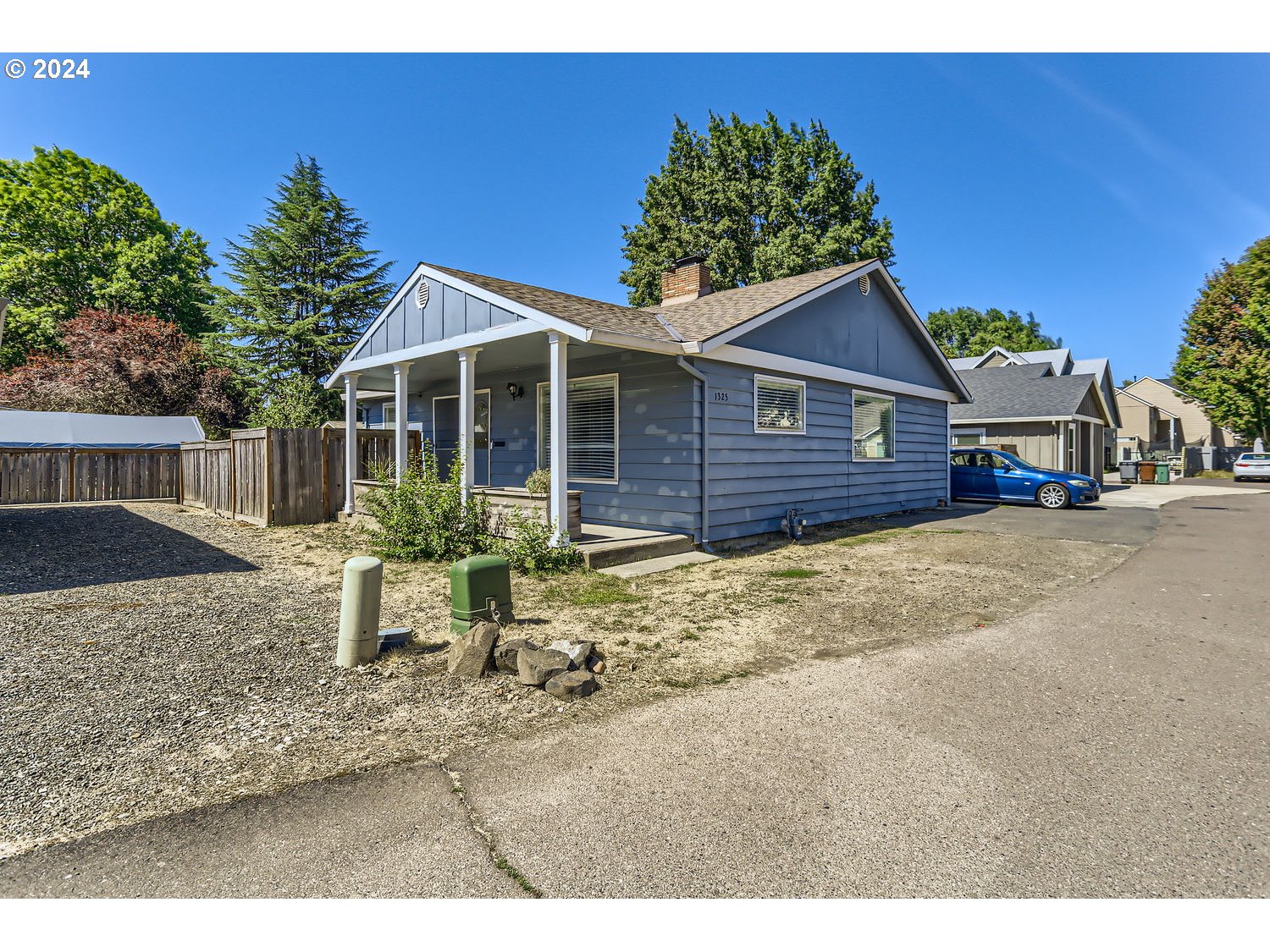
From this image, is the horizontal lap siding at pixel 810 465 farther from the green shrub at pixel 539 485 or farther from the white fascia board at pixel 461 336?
the green shrub at pixel 539 485

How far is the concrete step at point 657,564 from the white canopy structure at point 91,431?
1642cm

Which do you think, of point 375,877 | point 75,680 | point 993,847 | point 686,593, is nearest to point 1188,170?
point 686,593

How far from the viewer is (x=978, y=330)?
63.2 meters

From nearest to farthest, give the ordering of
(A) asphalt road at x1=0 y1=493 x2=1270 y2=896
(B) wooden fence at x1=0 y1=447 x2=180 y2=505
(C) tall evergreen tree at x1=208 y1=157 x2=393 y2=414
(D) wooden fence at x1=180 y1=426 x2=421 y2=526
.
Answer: (A) asphalt road at x1=0 y1=493 x2=1270 y2=896 < (D) wooden fence at x1=180 y1=426 x2=421 y2=526 < (B) wooden fence at x1=0 y1=447 x2=180 y2=505 < (C) tall evergreen tree at x1=208 y1=157 x2=393 y2=414

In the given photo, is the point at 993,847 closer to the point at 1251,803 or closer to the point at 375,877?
the point at 1251,803

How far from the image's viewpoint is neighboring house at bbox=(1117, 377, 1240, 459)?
43656 millimetres

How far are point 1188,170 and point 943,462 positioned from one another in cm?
740

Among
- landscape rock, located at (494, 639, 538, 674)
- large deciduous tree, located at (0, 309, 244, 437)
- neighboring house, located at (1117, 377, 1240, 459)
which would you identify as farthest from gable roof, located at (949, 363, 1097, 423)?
large deciduous tree, located at (0, 309, 244, 437)

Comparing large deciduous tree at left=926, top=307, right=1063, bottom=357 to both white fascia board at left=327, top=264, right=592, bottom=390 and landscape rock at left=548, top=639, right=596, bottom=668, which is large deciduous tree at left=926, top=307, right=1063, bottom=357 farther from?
landscape rock at left=548, top=639, right=596, bottom=668

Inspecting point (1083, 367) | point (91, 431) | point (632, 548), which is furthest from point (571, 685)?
point (1083, 367)

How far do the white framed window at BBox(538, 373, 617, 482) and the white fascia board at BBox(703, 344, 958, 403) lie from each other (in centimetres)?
196

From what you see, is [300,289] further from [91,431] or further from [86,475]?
[86,475]

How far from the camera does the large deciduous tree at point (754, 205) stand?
3061cm

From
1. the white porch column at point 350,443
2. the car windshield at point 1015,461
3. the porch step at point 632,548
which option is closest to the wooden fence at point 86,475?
the white porch column at point 350,443
